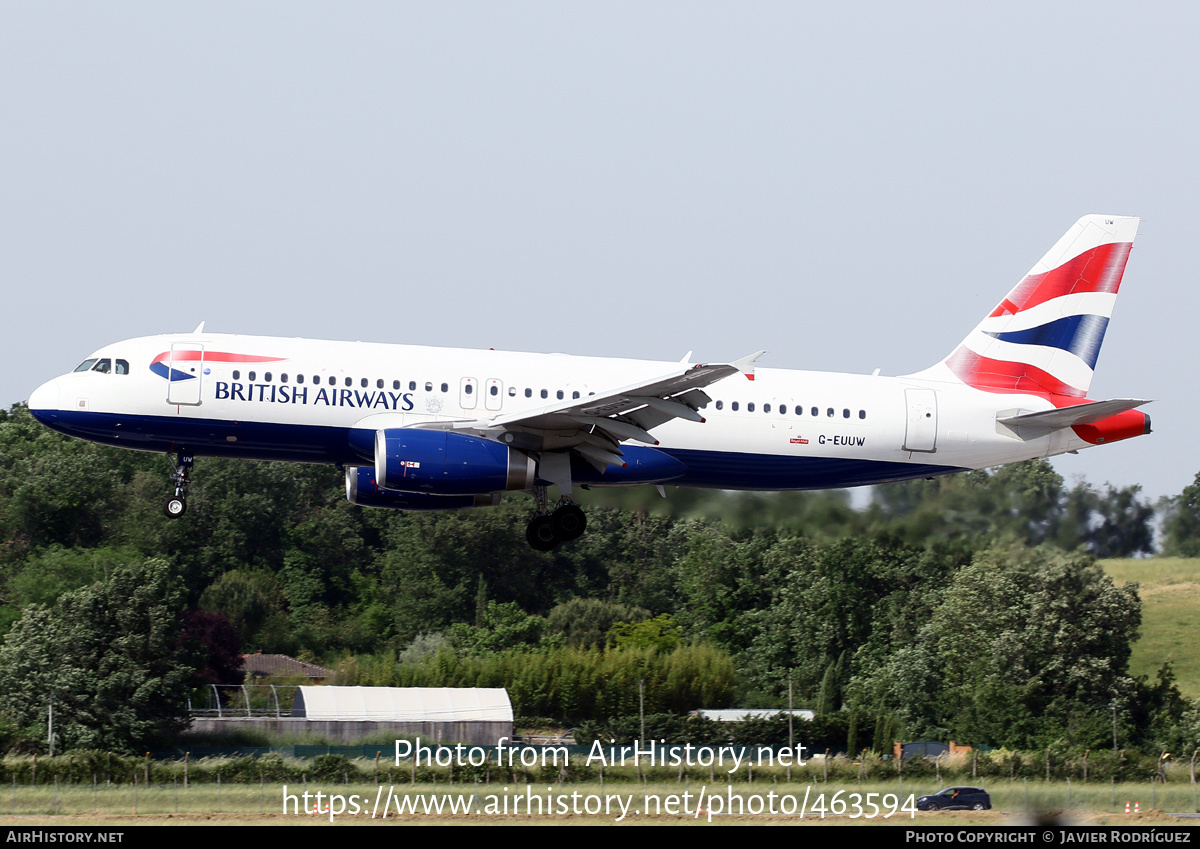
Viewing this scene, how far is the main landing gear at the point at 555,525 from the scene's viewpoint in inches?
1309

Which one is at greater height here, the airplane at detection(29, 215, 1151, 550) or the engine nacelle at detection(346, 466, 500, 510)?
the airplane at detection(29, 215, 1151, 550)

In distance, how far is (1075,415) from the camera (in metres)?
34.1

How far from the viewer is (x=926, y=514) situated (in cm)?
3716

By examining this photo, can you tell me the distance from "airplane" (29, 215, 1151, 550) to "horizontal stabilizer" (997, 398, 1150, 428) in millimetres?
50

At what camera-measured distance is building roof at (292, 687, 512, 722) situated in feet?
183

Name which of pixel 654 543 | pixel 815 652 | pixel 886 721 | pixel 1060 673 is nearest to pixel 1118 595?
pixel 1060 673

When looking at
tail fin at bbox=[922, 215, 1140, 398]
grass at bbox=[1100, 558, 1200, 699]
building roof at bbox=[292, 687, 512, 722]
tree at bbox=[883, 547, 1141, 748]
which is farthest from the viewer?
building roof at bbox=[292, 687, 512, 722]

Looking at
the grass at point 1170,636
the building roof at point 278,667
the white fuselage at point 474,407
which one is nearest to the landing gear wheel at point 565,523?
the white fuselage at point 474,407

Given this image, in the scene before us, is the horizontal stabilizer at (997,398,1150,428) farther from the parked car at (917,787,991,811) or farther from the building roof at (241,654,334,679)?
the building roof at (241,654,334,679)

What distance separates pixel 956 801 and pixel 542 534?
13.2 metres

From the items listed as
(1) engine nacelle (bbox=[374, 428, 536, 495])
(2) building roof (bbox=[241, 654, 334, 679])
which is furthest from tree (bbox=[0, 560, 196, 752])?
(1) engine nacelle (bbox=[374, 428, 536, 495])

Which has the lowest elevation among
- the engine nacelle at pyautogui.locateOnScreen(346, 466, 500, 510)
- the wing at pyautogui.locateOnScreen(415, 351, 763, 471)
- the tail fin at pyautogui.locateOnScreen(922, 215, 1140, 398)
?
the engine nacelle at pyautogui.locateOnScreen(346, 466, 500, 510)

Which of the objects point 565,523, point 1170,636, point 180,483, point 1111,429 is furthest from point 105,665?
point 1170,636
